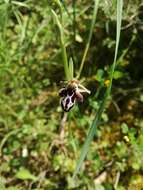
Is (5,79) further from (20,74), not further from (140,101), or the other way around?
(140,101)

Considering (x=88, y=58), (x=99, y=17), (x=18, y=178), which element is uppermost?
(x=99, y=17)

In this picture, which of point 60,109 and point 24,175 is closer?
point 24,175

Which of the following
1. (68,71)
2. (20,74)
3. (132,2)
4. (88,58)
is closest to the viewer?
(68,71)

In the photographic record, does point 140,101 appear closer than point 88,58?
Yes

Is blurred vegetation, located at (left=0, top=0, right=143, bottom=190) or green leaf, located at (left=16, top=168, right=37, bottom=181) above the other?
blurred vegetation, located at (left=0, top=0, right=143, bottom=190)

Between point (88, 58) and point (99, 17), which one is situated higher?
point (99, 17)

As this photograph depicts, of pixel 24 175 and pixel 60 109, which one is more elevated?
pixel 60 109

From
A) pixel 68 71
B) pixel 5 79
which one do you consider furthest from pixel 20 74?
Result: pixel 68 71

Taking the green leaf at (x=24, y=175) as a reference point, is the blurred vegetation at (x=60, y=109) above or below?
above
